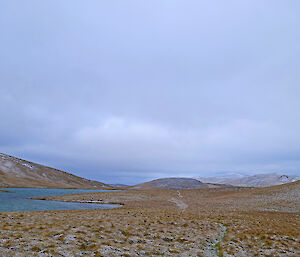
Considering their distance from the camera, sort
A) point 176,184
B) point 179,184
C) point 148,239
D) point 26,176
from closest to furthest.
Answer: point 148,239 → point 26,176 → point 179,184 → point 176,184

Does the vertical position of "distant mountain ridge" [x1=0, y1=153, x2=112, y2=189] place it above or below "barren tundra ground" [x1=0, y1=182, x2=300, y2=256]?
above

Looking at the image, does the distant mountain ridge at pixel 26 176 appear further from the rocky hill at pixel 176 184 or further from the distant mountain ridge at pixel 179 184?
the distant mountain ridge at pixel 179 184

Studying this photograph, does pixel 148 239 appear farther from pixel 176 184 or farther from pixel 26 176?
pixel 26 176

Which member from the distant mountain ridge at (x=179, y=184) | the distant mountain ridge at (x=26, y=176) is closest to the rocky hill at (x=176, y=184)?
the distant mountain ridge at (x=179, y=184)

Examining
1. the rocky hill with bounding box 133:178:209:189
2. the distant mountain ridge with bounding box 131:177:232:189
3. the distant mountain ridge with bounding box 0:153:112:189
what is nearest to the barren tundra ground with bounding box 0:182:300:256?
the distant mountain ridge with bounding box 0:153:112:189

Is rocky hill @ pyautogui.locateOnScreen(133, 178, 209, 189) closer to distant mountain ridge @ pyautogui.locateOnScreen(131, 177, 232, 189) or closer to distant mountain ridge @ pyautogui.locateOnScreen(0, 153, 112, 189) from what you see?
distant mountain ridge @ pyautogui.locateOnScreen(131, 177, 232, 189)

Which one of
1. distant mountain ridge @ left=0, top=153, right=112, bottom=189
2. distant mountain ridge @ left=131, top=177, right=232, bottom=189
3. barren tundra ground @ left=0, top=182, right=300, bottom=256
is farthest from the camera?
distant mountain ridge @ left=131, top=177, right=232, bottom=189

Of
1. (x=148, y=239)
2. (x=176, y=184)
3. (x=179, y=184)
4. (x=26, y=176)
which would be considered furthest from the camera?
(x=176, y=184)

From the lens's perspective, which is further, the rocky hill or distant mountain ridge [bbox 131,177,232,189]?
distant mountain ridge [bbox 131,177,232,189]

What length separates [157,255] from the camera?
44.2ft

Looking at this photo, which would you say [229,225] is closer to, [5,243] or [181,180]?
[5,243]

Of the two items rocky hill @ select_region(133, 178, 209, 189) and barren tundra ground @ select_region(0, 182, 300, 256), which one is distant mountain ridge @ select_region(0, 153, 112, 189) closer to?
rocky hill @ select_region(133, 178, 209, 189)

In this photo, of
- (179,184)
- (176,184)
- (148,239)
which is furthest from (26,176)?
(148,239)

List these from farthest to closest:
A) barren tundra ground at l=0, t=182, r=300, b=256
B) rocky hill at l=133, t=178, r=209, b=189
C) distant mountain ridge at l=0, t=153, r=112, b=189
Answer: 1. rocky hill at l=133, t=178, r=209, b=189
2. distant mountain ridge at l=0, t=153, r=112, b=189
3. barren tundra ground at l=0, t=182, r=300, b=256
